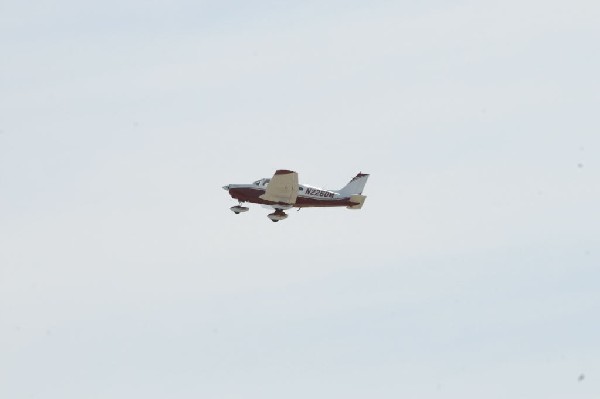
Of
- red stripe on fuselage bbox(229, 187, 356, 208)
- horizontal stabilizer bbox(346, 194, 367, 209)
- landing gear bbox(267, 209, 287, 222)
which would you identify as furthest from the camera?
horizontal stabilizer bbox(346, 194, 367, 209)

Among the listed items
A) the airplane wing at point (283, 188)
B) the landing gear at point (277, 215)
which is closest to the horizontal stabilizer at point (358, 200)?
the airplane wing at point (283, 188)

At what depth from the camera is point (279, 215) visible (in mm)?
98250

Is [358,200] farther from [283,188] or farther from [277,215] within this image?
[283,188]

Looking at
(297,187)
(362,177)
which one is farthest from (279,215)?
(362,177)

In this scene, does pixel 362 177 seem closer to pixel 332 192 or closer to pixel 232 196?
pixel 332 192

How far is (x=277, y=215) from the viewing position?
9812cm

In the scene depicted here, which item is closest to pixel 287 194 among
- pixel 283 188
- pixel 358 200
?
pixel 283 188

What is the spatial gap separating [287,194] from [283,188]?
86 cm

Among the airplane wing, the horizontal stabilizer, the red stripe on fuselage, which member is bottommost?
the airplane wing

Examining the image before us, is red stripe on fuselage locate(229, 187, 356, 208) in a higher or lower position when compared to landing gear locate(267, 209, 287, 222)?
higher

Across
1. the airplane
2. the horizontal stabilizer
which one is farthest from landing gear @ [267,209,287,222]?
the horizontal stabilizer

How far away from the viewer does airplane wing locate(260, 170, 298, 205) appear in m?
95.9

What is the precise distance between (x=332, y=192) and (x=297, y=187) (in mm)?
6825

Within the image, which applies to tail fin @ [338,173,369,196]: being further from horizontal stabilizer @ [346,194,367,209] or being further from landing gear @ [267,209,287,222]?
landing gear @ [267,209,287,222]
